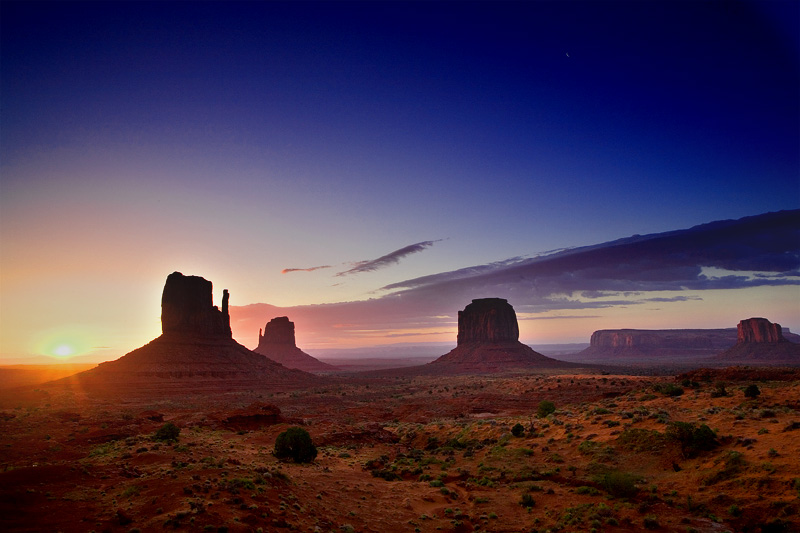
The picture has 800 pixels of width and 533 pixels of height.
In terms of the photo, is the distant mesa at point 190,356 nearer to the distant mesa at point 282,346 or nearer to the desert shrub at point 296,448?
the desert shrub at point 296,448

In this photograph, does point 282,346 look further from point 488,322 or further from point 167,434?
point 167,434

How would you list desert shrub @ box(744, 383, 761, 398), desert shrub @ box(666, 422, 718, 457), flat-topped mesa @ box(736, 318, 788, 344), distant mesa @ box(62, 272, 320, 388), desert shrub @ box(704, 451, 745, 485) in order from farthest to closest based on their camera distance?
flat-topped mesa @ box(736, 318, 788, 344), distant mesa @ box(62, 272, 320, 388), desert shrub @ box(744, 383, 761, 398), desert shrub @ box(666, 422, 718, 457), desert shrub @ box(704, 451, 745, 485)

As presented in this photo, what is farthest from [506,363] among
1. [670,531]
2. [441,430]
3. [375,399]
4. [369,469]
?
[670,531]

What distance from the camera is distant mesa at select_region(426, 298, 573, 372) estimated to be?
12606 centimetres

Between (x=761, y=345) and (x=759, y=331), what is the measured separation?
8.06 meters

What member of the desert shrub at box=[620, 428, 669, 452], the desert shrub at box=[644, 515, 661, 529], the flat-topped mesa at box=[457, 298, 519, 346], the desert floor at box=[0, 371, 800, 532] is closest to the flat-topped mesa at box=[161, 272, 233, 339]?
the desert floor at box=[0, 371, 800, 532]

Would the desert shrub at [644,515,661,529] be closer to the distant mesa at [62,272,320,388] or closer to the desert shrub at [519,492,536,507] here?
the desert shrub at [519,492,536,507]

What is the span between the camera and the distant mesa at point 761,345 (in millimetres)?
138125

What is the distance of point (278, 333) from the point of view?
168 metres

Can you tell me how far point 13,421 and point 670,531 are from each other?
5001cm

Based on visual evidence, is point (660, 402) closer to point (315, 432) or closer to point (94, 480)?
point (315, 432)

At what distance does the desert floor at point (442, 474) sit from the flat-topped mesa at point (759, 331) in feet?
539

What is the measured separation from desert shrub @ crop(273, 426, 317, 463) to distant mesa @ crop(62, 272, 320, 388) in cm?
5721

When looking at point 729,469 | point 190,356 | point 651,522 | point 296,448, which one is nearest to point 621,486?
point 651,522
